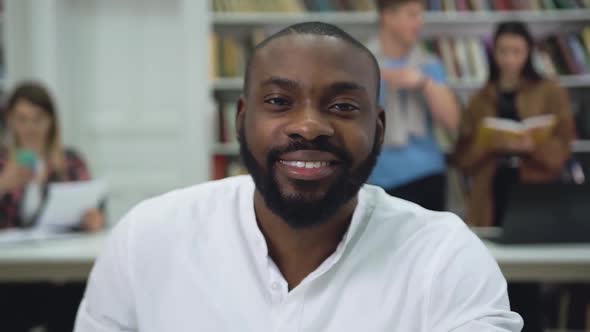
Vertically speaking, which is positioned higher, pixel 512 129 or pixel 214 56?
pixel 214 56

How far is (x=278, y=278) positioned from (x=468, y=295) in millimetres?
265

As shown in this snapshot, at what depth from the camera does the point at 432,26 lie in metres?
3.67

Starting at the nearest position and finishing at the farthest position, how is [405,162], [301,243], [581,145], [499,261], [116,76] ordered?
[301,243] → [499,261] → [405,162] → [581,145] → [116,76]

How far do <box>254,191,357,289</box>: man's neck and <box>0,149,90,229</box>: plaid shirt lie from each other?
150cm

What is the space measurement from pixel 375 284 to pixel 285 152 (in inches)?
8.9

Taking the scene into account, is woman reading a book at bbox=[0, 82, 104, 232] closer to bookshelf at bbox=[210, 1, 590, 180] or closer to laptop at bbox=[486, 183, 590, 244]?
bookshelf at bbox=[210, 1, 590, 180]

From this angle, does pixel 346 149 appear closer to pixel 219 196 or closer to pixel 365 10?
pixel 219 196

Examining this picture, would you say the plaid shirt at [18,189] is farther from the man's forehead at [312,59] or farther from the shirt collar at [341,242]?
the man's forehead at [312,59]

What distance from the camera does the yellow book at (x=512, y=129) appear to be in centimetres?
257

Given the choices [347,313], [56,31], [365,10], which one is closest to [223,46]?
[365,10]

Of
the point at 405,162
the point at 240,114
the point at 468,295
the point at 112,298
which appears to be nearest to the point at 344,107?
the point at 240,114

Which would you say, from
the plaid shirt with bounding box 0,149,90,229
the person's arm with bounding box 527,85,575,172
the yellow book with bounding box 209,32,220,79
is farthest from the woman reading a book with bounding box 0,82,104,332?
the person's arm with bounding box 527,85,575,172

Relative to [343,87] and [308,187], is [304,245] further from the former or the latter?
[343,87]

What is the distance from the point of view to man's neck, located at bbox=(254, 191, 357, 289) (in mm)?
965
